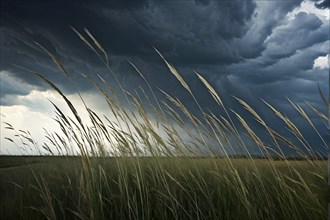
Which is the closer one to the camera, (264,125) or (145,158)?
(264,125)

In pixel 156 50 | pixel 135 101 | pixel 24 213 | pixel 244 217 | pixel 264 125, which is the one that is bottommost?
pixel 244 217

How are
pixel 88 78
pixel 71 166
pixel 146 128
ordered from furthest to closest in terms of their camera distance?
pixel 71 166 → pixel 146 128 → pixel 88 78

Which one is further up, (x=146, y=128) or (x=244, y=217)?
(x=146, y=128)

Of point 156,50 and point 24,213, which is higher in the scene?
point 156,50

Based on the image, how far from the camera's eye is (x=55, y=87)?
1.44m

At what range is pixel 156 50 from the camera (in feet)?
7.09

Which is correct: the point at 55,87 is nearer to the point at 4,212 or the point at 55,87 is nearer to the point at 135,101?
the point at 135,101

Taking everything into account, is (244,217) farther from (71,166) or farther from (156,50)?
(71,166)

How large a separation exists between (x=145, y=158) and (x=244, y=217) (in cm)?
117

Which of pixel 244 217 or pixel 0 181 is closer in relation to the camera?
pixel 244 217

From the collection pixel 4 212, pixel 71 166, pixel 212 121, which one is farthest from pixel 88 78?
pixel 71 166

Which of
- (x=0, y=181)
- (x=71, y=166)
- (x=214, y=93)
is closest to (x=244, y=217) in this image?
(x=214, y=93)

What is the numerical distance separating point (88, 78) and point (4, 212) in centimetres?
137

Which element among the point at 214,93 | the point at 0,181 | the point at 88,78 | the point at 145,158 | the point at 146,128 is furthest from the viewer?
the point at 0,181
